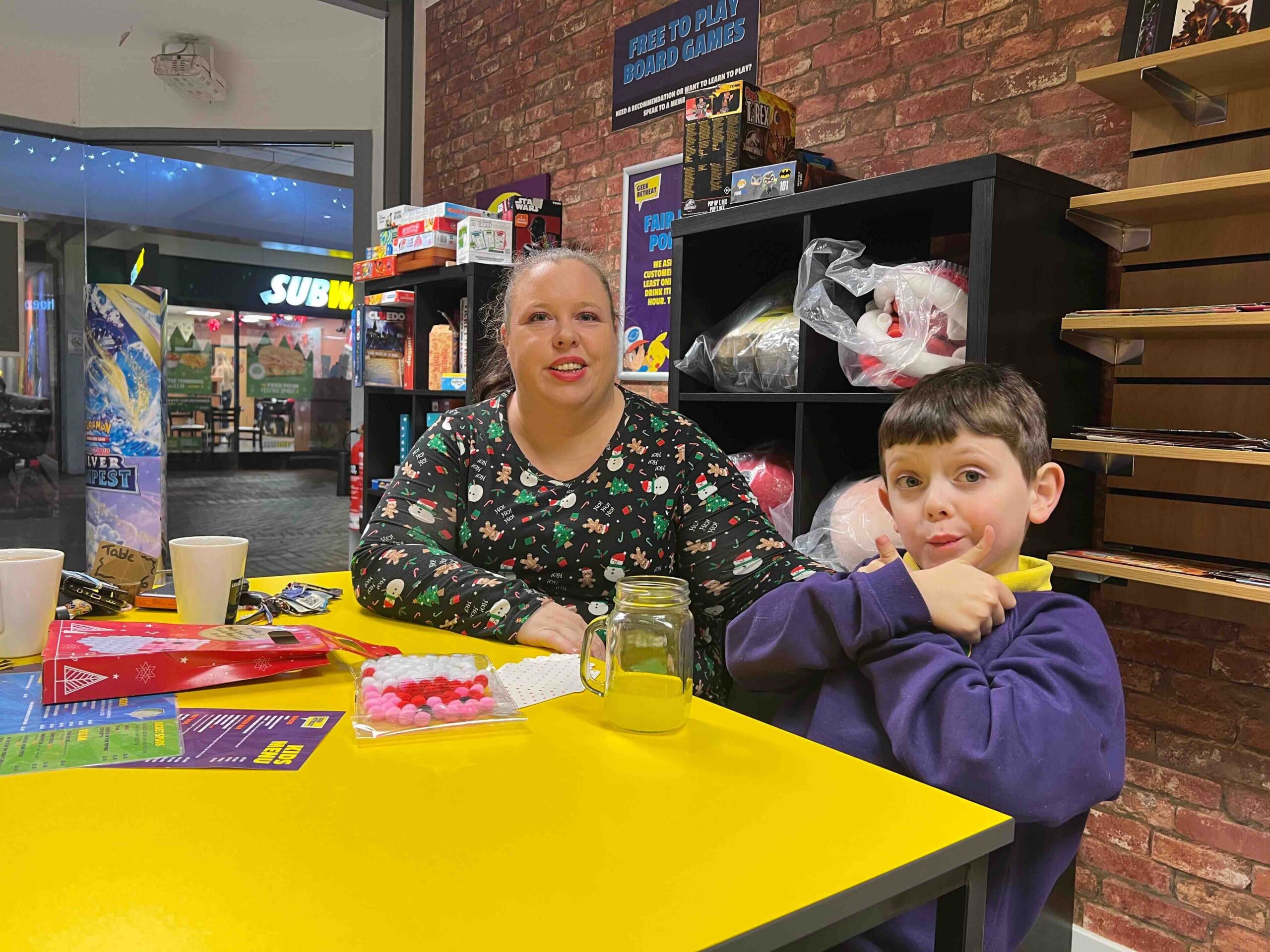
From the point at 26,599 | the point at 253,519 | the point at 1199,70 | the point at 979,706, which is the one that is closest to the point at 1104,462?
the point at 1199,70

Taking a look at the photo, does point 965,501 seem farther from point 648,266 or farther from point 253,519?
point 253,519

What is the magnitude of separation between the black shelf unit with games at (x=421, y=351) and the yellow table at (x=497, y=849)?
99.9 inches

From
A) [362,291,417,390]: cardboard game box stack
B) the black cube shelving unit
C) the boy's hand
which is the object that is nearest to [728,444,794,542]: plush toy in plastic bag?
the black cube shelving unit

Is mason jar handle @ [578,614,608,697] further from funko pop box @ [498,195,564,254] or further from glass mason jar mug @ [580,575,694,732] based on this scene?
funko pop box @ [498,195,564,254]

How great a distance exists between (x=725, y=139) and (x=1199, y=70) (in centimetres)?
109

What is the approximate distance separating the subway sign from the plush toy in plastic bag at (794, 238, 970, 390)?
564 centimetres

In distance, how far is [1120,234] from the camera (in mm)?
2008

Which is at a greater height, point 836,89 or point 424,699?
point 836,89

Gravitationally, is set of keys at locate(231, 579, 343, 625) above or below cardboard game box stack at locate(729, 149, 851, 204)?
below

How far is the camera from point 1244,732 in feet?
6.38

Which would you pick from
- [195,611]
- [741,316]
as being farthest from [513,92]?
[195,611]

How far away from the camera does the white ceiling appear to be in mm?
4688

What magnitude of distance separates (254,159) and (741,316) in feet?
14.6

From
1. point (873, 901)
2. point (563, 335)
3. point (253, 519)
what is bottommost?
point (253, 519)
